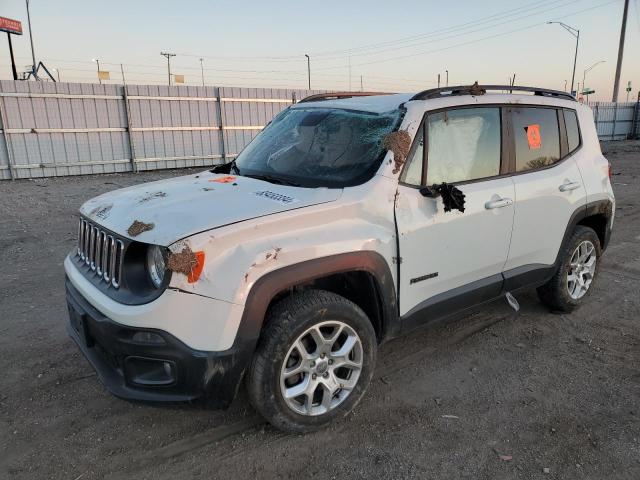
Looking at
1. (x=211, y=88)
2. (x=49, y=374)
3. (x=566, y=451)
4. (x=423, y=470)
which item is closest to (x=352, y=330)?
(x=423, y=470)

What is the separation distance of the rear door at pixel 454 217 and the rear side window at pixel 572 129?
3.19ft

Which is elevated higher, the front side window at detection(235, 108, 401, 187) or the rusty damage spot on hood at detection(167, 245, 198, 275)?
the front side window at detection(235, 108, 401, 187)

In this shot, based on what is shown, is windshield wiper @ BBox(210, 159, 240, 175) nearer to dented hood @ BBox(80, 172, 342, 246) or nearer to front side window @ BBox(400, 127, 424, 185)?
dented hood @ BBox(80, 172, 342, 246)

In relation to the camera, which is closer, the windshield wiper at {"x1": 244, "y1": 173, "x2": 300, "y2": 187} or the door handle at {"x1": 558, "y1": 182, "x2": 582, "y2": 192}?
the windshield wiper at {"x1": 244, "y1": 173, "x2": 300, "y2": 187}

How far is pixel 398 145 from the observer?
313cm

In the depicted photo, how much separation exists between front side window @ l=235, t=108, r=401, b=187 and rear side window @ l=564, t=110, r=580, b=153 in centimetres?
192

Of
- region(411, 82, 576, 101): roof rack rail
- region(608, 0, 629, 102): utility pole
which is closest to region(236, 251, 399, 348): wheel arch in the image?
region(411, 82, 576, 101): roof rack rail

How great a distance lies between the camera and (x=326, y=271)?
2.74 metres

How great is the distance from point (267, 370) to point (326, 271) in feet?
1.99

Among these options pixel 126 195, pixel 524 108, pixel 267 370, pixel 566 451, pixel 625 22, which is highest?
pixel 625 22

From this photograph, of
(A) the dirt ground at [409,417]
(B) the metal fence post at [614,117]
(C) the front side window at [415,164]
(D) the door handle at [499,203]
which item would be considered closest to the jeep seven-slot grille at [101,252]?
(A) the dirt ground at [409,417]

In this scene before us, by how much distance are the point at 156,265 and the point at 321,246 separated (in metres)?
0.86

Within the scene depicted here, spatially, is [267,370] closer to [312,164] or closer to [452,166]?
[312,164]

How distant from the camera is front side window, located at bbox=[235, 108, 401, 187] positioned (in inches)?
126
